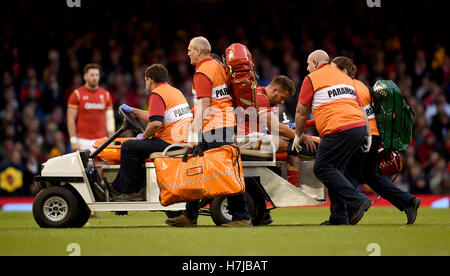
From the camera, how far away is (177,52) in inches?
789

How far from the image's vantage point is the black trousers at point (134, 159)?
8461mm

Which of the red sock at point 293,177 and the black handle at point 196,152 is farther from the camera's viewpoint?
the red sock at point 293,177

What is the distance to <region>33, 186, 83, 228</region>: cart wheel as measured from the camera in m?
8.61

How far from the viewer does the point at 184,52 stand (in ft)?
65.7

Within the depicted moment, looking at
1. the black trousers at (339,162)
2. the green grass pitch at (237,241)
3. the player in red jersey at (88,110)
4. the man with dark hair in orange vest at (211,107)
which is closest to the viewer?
the green grass pitch at (237,241)

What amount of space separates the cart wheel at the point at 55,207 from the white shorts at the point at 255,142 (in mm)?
1925

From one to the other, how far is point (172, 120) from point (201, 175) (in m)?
1.16

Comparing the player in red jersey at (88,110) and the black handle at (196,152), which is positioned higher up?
the player in red jersey at (88,110)

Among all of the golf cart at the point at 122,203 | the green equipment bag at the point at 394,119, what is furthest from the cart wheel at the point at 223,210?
the green equipment bag at the point at 394,119

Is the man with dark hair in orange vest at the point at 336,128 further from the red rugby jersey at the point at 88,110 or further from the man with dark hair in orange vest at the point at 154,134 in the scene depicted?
the red rugby jersey at the point at 88,110

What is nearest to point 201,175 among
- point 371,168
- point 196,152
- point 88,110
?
point 196,152

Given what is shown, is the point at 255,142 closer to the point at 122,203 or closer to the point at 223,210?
the point at 223,210
